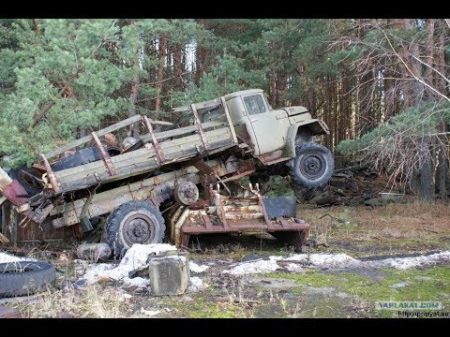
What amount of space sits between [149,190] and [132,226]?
1.01 metres

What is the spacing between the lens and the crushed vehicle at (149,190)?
9289mm

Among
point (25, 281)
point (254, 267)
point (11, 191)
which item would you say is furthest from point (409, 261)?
point (11, 191)

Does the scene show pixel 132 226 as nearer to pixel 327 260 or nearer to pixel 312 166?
pixel 327 260

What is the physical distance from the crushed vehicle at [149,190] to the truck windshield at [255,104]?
0.93 feet

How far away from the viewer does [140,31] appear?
36.9 ft

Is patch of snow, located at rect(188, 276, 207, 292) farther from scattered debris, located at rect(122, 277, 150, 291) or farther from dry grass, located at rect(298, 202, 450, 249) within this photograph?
dry grass, located at rect(298, 202, 450, 249)

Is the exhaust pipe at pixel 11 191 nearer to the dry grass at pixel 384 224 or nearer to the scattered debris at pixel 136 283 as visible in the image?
the scattered debris at pixel 136 283

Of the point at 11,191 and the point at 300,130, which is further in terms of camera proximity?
the point at 300,130

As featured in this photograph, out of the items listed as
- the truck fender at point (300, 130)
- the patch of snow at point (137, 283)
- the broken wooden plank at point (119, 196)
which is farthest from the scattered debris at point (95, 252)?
the truck fender at point (300, 130)

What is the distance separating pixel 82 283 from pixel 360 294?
138 inches

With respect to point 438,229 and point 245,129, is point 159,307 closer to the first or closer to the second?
point 245,129

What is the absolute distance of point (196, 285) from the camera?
272 inches

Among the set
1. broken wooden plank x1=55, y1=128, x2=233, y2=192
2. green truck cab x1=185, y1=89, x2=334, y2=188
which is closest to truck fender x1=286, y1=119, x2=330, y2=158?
green truck cab x1=185, y1=89, x2=334, y2=188

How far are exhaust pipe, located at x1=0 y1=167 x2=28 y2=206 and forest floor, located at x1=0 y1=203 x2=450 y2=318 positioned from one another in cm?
101
